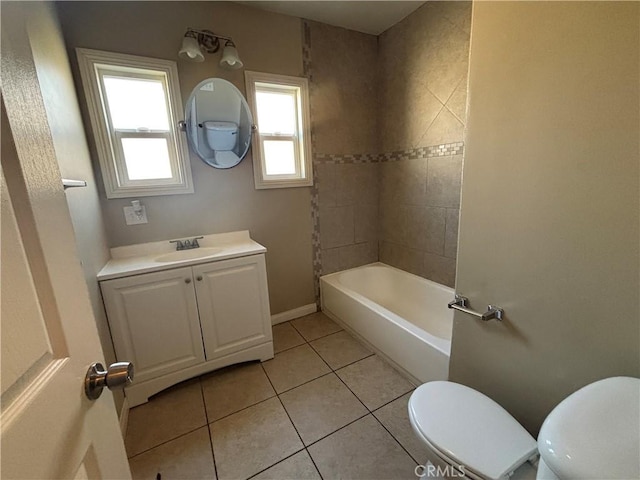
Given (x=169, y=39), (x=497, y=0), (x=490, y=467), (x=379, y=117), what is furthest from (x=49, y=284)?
(x=379, y=117)

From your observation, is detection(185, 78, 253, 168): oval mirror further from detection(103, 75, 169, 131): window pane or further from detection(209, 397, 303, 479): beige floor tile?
detection(209, 397, 303, 479): beige floor tile

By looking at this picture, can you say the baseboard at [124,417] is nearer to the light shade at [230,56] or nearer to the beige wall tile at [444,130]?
the light shade at [230,56]

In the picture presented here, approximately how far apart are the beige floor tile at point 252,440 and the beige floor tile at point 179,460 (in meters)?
0.05

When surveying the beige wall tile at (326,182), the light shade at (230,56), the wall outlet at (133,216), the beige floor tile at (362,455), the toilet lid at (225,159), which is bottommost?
the beige floor tile at (362,455)

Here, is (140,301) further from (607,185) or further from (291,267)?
(607,185)

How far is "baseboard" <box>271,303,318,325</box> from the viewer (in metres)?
2.47

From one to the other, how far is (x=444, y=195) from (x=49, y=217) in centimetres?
220

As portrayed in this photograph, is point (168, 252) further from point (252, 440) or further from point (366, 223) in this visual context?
point (366, 223)

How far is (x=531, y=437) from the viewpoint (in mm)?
903

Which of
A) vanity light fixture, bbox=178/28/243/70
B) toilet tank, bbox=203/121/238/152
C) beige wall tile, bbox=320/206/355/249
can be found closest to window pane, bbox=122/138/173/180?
toilet tank, bbox=203/121/238/152

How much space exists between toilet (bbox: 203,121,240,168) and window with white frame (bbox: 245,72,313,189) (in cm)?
16

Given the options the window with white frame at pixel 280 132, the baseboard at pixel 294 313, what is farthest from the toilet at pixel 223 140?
the baseboard at pixel 294 313

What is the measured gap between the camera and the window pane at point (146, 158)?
183cm

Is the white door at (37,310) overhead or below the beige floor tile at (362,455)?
→ overhead
